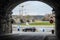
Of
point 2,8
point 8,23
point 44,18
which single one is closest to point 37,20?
point 44,18

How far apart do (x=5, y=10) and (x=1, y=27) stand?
10.2ft

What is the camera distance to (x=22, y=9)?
92.3 meters

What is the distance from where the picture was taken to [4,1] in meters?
36.7

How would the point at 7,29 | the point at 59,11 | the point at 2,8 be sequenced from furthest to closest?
the point at 7,29
the point at 2,8
the point at 59,11

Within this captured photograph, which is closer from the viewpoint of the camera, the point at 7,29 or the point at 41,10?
the point at 7,29

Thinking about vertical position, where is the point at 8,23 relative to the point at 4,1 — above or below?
below

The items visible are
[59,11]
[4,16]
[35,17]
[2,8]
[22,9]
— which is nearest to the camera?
[59,11]

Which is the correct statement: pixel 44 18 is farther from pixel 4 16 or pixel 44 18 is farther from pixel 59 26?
pixel 59 26

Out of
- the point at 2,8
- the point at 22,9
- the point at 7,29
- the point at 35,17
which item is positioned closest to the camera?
the point at 2,8

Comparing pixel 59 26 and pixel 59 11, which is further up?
pixel 59 11

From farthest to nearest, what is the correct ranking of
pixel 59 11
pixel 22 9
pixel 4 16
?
pixel 22 9
pixel 4 16
pixel 59 11

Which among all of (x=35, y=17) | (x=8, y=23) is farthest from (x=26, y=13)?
(x=8, y=23)

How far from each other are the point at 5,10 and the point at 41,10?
60895 millimetres

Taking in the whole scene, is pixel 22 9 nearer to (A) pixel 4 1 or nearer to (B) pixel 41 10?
(B) pixel 41 10
